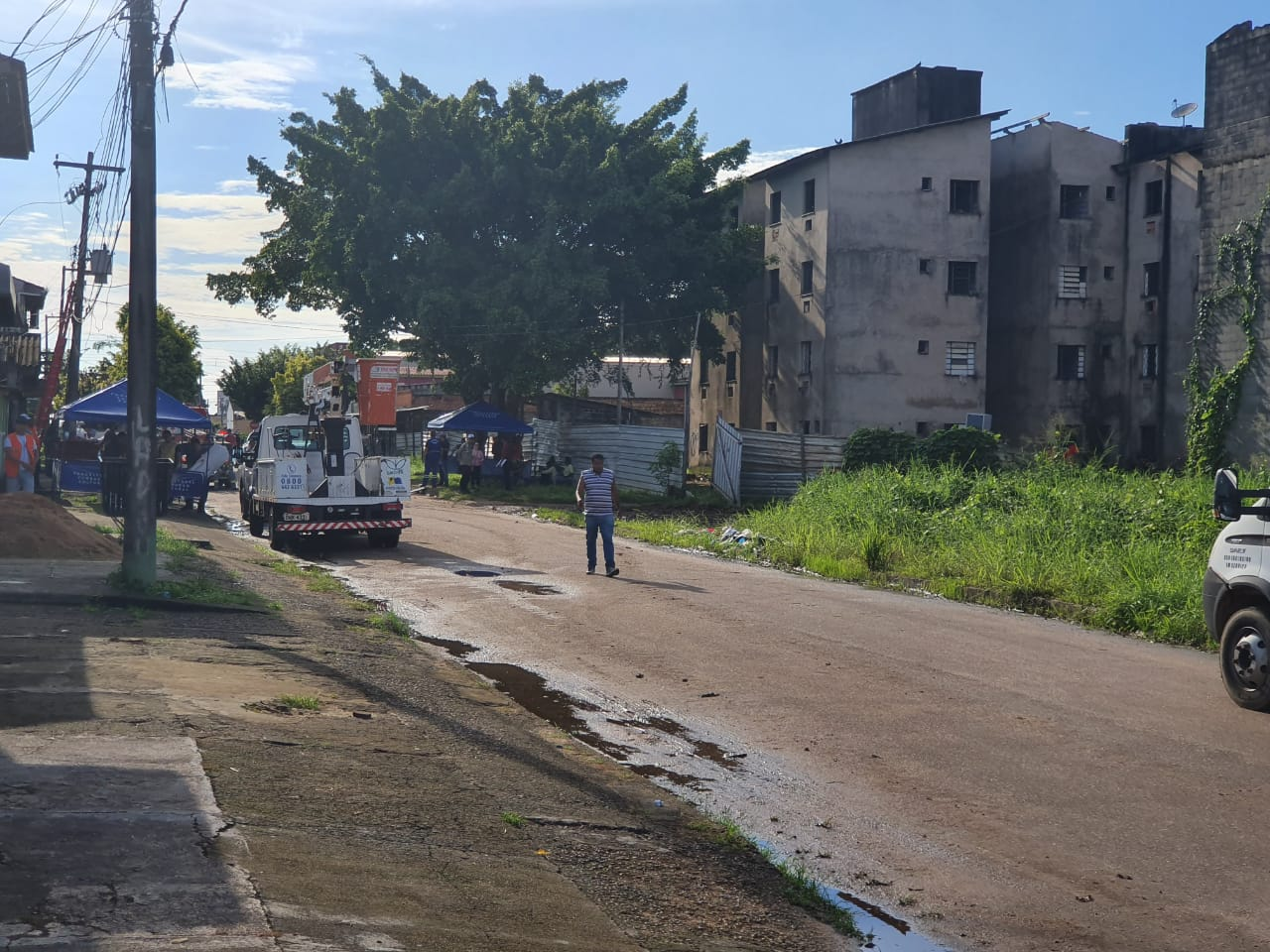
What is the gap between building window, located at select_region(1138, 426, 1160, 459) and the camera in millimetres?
43656

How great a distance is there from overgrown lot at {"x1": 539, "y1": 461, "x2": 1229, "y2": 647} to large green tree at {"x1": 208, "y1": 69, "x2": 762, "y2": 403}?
1740 cm

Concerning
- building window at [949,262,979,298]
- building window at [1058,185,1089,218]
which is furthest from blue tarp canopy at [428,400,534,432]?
building window at [1058,185,1089,218]

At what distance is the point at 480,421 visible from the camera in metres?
40.9

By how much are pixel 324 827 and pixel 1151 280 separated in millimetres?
43930

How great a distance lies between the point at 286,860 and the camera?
195 inches

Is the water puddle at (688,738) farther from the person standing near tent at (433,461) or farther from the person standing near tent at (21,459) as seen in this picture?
the person standing near tent at (433,461)

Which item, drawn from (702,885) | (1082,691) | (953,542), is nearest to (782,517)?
(953,542)

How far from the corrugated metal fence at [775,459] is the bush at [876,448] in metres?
0.81

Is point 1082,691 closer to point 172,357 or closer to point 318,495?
point 318,495

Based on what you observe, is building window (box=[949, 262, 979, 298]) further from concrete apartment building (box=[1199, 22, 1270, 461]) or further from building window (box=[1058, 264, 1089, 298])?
concrete apartment building (box=[1199, 22, 1270, 461])

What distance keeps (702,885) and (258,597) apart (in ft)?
30.4

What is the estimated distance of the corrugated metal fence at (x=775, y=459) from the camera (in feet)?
115

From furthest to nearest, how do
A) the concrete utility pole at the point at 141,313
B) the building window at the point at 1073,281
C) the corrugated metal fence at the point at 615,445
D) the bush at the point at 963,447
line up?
the building window at the point at 1073,281
the corrugated metal fence at the point at 615,445
the bush at the point at 963,447
the concrete utility pole at the point at 141,313

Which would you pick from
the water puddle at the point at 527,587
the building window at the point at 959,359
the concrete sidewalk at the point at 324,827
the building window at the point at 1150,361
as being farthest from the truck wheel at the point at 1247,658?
the building window at the point at 1150,361
